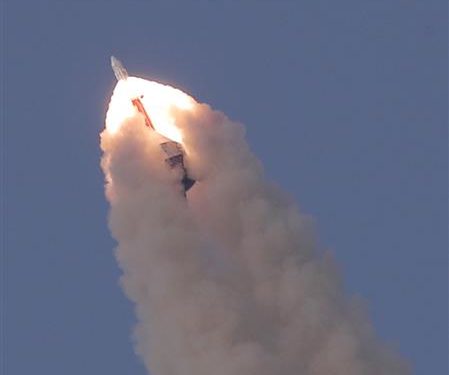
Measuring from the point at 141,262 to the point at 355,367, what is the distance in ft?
31.6

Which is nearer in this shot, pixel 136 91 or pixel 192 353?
pixel 192 353

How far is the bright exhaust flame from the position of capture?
2926 inches

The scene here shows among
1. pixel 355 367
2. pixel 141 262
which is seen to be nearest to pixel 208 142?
pixel 141 262

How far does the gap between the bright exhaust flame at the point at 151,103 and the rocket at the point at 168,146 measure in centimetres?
21

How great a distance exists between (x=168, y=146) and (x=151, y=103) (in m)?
2.95

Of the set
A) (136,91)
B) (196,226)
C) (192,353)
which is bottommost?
(192,353)

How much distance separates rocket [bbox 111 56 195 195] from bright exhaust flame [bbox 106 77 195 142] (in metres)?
0.21

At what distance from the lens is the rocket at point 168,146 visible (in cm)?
7231

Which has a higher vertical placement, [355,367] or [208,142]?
[208,142]

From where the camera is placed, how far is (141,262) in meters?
71.0

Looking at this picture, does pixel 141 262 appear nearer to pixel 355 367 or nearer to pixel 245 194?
pixel 245 194

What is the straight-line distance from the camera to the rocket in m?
72.3

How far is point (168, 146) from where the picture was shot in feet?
238

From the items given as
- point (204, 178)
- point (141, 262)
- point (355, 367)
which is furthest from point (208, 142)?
point (355, 367)
